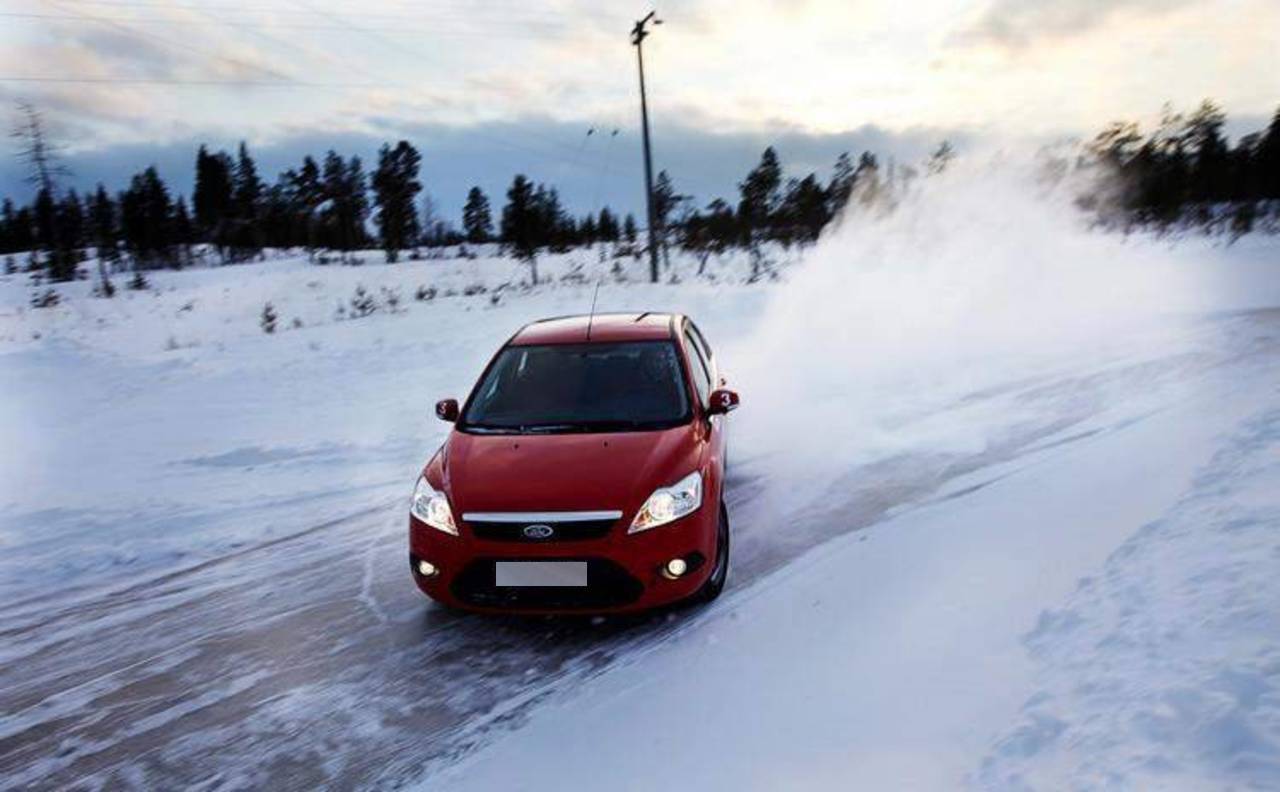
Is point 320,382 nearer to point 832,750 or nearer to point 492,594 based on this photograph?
point 492,594

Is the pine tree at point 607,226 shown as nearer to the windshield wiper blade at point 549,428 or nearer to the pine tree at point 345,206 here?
the pine tree at point 345,206

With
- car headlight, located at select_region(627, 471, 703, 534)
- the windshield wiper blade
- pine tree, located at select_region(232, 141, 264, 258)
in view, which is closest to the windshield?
the windshield wiper blade

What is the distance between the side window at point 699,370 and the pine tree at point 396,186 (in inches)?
2951

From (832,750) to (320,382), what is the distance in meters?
11.1

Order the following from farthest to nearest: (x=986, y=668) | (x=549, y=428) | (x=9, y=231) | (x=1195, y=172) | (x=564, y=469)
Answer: (x=9, y=231)
(x=1195, y=172)
(x=549, y=428)
(x=564, y=469)
(x=986, y=668)

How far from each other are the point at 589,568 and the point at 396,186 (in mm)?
79687

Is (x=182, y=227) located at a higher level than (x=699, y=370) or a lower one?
higher

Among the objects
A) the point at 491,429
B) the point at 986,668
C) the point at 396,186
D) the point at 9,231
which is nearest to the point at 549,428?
the point at 491,429

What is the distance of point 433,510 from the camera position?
14.6ft

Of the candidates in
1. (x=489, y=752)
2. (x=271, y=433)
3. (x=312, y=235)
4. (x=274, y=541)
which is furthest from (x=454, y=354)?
(x=312, y=235)

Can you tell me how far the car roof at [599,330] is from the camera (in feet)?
19.4

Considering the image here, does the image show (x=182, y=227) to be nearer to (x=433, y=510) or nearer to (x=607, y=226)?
(x=607, y=226)

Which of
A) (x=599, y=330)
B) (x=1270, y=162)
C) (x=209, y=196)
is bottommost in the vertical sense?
(x=599, y=330)

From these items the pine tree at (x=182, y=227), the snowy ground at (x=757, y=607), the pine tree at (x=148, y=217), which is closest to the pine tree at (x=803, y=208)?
the snowy ground at (x=757, y=607)
